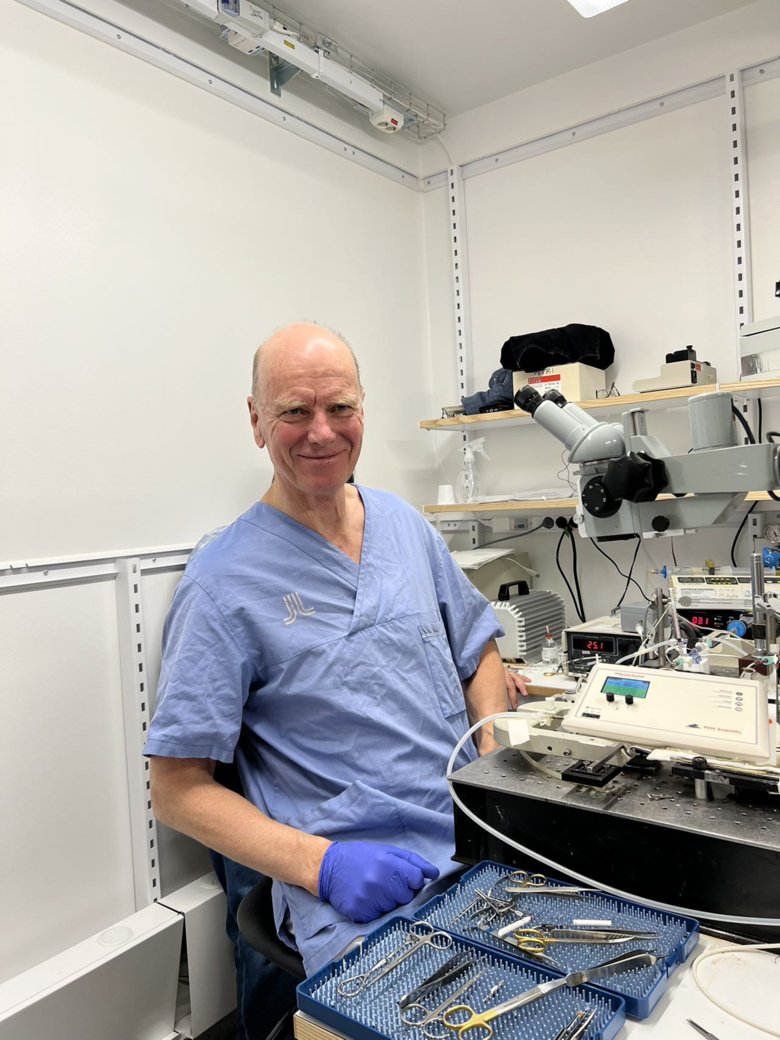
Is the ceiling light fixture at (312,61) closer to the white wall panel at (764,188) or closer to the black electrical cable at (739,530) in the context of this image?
the white wall panel at (764,188)

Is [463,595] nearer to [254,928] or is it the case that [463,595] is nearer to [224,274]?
[254,928]

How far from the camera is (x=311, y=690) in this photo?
1.29 m

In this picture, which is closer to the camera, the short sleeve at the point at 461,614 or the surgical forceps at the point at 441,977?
the surgical forceps at the point at 441,977

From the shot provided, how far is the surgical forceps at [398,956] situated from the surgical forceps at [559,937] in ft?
0.22

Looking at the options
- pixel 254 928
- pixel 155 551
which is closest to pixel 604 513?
pixel 254 928

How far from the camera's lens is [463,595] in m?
1.67

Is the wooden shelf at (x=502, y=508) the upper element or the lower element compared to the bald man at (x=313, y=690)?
upper

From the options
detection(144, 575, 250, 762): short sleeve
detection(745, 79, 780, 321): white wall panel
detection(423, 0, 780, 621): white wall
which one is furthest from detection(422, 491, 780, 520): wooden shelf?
detection(144, 575, 250, 762): short sleeve

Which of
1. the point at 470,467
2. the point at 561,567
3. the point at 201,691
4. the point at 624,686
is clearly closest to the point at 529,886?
the point at 624,686

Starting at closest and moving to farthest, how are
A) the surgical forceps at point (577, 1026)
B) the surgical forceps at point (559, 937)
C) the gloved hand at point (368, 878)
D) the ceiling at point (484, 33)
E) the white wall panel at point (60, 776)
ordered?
the surgical forceps at point (577, 1026), the surgical forceps at point (559, 937), the gloved hand at point (368, 878), the white wall panel at point (60, 776), the ceiling at point (484, 33)

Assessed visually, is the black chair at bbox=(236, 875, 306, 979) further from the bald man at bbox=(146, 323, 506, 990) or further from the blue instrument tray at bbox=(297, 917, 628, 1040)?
the blue instrument tray at bbox=(297, 917, 628, 1040)

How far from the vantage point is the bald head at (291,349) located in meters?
1.42

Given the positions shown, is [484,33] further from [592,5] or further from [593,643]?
[593,643]

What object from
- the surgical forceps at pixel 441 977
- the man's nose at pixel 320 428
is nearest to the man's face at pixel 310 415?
the man's nose at pixel 320 428
